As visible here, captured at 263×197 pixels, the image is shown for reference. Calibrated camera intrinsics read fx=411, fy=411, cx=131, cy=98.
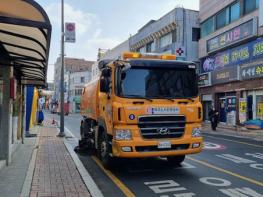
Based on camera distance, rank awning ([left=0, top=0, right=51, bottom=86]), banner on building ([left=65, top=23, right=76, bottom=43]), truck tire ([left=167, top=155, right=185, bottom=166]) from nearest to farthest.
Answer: awning ([left=0, top=0, right=51, bottom=86]) → truck tire ([left=167, top=155, right=185, bottom=166]) → banner on building ([left=65, top=23, right=76, bottom=43])

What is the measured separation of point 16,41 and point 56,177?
3244 millimetres

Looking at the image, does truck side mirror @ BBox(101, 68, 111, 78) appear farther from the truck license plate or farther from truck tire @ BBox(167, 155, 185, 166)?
truck tire @ BBox(167, 155, 185, 166)

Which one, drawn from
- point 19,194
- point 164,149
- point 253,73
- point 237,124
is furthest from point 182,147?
point 237,124

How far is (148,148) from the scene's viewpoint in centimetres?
952

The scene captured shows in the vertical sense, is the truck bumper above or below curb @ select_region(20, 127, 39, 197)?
above

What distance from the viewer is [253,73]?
92.0ft

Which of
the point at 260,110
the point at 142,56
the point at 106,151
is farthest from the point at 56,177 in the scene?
the point at 260,110

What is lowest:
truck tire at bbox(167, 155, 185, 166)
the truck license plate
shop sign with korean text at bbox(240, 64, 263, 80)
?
truck tire at bbox(167, 155, 185, 166)

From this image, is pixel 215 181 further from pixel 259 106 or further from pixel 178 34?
pixel 178 34

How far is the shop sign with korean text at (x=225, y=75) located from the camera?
30.9 metres

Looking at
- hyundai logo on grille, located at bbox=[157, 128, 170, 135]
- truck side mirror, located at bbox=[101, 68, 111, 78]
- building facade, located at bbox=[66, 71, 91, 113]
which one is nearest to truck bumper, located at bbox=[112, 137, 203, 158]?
hyundai logo on grille, located at bbox=[157, 128, 170, 135]

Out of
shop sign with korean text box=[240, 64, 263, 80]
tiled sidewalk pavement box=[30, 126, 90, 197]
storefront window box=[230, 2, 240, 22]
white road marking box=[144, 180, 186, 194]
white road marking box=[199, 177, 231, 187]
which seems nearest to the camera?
tiled sidewalk pavement box=[30, 126, 90, 197]

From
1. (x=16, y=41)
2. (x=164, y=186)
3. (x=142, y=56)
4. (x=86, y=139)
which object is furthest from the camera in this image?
(x=86, y=139)

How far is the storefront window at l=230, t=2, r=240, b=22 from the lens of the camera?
3181 cm
